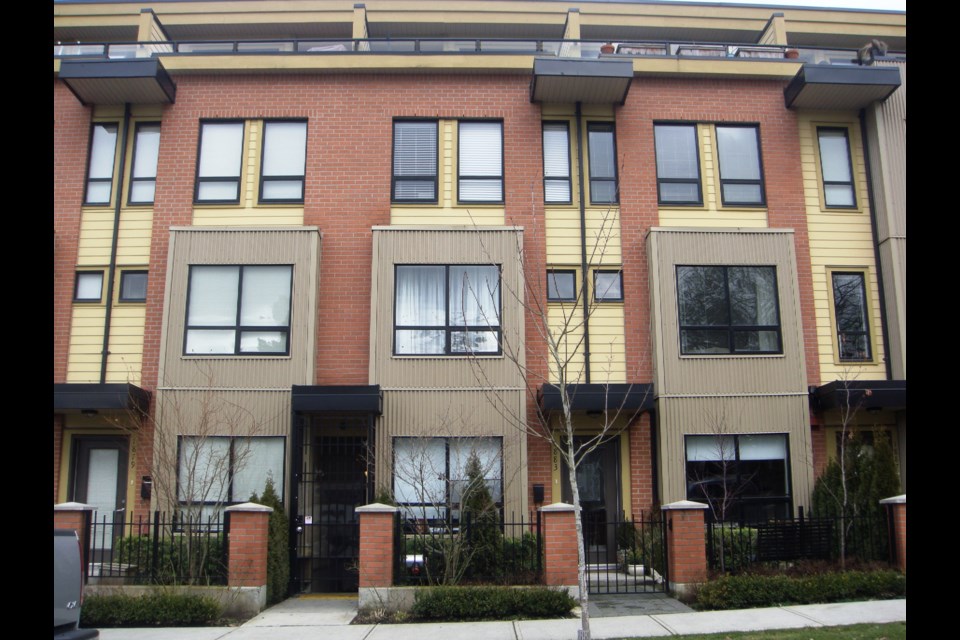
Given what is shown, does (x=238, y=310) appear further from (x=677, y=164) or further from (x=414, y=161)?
(x=677, y=164)

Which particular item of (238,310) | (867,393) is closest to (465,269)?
(238,310)

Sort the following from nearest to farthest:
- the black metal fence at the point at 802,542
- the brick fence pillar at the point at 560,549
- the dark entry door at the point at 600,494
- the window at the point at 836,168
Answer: the brick fence pillar at the point at 560,549 < the black metal fence at the point at 802,542 < the dark entry door at the point at 600,494 < the window at the point at 836,168

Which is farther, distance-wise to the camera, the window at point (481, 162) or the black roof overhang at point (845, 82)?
the window at point (481, 162)

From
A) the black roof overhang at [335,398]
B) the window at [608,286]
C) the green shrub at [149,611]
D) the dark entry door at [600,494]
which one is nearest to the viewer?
the green shrub at [149,611]

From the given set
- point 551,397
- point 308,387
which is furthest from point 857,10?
point 308,387

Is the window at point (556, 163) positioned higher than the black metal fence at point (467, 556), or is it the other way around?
the window at point (556, 163)

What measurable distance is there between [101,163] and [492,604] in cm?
1241

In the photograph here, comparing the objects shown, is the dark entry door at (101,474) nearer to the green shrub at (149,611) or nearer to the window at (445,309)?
the green shrub at (149,611)

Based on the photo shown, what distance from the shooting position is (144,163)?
53.9ft

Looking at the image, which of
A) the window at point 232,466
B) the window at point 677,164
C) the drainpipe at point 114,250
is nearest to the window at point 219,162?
the drainpipe at point 114,250

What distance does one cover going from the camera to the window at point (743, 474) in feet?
47.3

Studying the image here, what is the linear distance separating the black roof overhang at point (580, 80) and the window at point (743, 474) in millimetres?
7247

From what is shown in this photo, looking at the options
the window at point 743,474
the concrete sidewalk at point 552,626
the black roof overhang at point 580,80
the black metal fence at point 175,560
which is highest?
Answer: the black roof overhang at point 580,80

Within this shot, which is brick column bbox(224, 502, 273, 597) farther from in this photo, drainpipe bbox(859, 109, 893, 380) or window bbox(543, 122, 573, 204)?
drainpipe bbox(859, 109, 893, 380)
